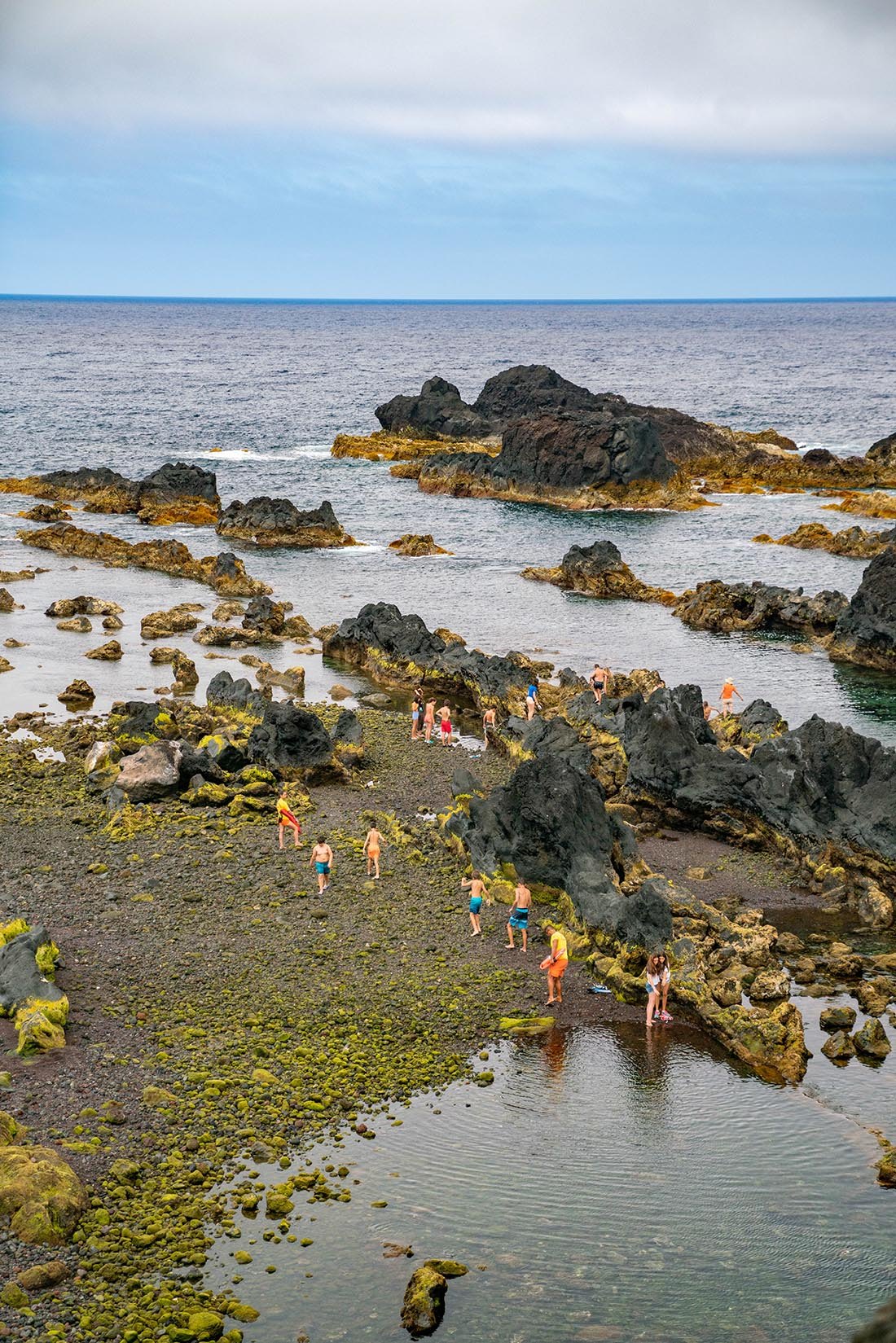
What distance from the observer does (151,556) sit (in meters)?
79.4

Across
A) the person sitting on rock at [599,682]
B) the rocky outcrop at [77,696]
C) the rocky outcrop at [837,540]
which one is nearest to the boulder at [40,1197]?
the rocky outcrop at [77,696]

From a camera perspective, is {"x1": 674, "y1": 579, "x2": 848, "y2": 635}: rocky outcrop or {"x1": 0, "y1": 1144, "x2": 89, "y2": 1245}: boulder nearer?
{"x1": 0, "y1": 1144, "x2": 89, "y2": 1245}: boulder

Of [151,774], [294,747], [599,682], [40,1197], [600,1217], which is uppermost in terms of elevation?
[599,682]

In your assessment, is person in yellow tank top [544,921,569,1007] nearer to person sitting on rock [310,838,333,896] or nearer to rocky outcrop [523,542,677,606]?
person sitting on rock [310,838,333,896]

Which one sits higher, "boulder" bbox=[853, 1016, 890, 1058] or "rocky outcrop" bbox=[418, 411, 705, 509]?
"rocky outcrop" bbox=[418, 411, 705, 509]

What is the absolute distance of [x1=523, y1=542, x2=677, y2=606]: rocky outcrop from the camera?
240ft

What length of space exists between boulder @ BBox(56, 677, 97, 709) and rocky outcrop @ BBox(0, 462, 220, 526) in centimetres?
4384

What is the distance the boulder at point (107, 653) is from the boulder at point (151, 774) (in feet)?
66.5

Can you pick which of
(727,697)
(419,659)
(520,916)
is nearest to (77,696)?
(419,659)

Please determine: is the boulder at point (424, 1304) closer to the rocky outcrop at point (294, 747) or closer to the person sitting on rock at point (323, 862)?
the person sitting on rock at point (323, 862)

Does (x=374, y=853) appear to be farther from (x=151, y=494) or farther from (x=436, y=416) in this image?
(x=436, y=416)

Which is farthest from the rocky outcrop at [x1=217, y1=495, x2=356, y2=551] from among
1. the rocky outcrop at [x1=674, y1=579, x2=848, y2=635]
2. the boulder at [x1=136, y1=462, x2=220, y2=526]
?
the rocky outcrop at [x1=674, y1=579, x2=848, y2=635]

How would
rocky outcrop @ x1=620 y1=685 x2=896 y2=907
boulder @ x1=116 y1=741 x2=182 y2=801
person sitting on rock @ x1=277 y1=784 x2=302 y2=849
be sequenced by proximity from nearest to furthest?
rocky outcrop @ x1=620 y1=685 x2=896 y2=907 → person sitting on rock @ x1=277 y1=784 x2=302 y2=849 → boulder @ x1=116 y1=741 x2=182 y2=801

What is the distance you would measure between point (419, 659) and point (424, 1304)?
128ft
